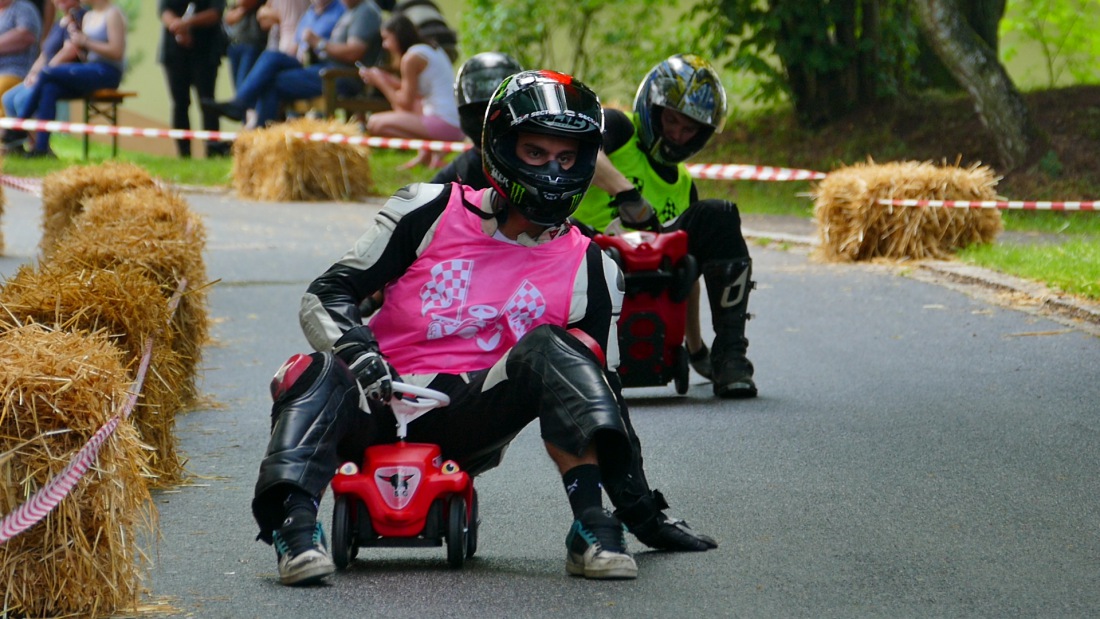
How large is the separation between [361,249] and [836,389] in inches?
153

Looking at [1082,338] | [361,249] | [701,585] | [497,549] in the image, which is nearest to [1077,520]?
[701,585]

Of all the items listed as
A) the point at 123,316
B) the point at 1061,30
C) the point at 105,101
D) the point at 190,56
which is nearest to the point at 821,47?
the point at 1061,30

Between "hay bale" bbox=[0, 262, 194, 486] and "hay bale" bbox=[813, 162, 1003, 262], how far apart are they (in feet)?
27.0

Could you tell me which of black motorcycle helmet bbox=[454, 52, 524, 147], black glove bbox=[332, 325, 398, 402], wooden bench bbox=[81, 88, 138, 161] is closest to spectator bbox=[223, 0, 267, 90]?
wooden bench bbox=[81, 88, 138, 161]

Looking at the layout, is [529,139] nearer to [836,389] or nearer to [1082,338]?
[836,389]

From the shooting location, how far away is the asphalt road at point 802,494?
4.68m

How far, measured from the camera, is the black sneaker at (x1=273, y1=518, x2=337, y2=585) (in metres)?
4.58

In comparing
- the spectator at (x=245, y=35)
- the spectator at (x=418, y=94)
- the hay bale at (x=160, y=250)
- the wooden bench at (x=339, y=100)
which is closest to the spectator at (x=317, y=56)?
the wooden bench at (x=339, y=100)

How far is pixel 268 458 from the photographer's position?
15.2 ft

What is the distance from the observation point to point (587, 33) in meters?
25.1

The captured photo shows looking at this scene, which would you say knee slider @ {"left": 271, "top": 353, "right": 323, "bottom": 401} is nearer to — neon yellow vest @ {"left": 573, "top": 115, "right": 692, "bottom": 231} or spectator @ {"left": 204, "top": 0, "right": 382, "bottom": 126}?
neon yellow vest @ {"left": 573, "top": 115, "right": 692, "bottom": 231}

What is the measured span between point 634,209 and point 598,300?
2.69 m

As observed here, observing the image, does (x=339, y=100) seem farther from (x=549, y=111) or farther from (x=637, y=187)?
(x=549, y=111)

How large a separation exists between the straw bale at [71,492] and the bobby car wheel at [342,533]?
56 centimetres
